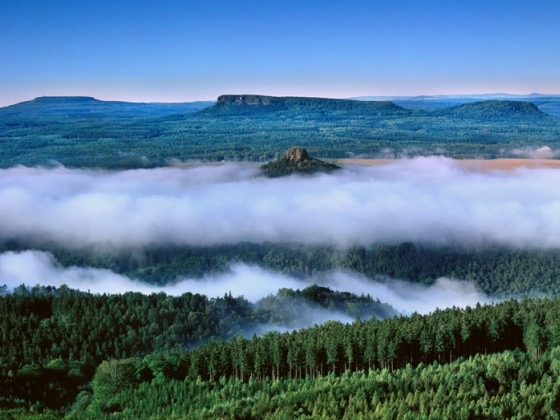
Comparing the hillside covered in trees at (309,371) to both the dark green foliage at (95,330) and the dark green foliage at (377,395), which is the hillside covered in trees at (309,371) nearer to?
the dark green foliage at (377,395)

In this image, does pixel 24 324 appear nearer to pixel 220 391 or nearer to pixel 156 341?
pixel 156 341

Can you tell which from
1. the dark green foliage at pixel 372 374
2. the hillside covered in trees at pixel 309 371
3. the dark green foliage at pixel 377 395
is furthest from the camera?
the hillside covered in trees at pixel 309 371

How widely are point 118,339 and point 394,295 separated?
99415mm

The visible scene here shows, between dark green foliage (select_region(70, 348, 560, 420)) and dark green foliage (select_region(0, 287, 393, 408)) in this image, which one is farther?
dark green foliage (select_region(0, 287, 393, 408))

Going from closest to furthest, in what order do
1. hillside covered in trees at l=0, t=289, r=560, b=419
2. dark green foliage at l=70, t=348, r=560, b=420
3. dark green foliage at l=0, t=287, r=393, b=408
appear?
1. dark green foliage at l=70, t=348, r=560, b=420
2. hillside covered in trees at l=0, t=289, r=560, b=419
3. dark green foliage at l=0, t=287, r=393, b=408

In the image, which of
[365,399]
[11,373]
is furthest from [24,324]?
[365,399]

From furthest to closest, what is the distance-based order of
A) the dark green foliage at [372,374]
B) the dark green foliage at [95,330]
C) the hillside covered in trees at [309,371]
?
the dark green foliage at [95,330]
the hillside covered in trees at [309,371]
the dark green foliage at [372,374]

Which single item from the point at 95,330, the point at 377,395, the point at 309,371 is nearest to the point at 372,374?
the point at 377,395

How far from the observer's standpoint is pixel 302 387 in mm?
82812

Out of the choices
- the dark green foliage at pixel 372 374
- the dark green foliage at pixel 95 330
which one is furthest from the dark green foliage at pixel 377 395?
the dark green foliage at pixel 95 330

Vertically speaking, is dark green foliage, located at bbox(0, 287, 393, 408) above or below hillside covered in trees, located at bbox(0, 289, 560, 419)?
below

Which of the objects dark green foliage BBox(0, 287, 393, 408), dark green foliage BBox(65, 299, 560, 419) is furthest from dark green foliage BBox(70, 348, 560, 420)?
dark green foliage BBox(0, 287, 393, 408)

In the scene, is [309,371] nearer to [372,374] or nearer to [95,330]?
[372,374]

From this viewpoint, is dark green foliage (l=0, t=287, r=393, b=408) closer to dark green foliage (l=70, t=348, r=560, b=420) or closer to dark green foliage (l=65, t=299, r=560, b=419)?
dark green foliage (l=65, t=299, r=560, b=419)
